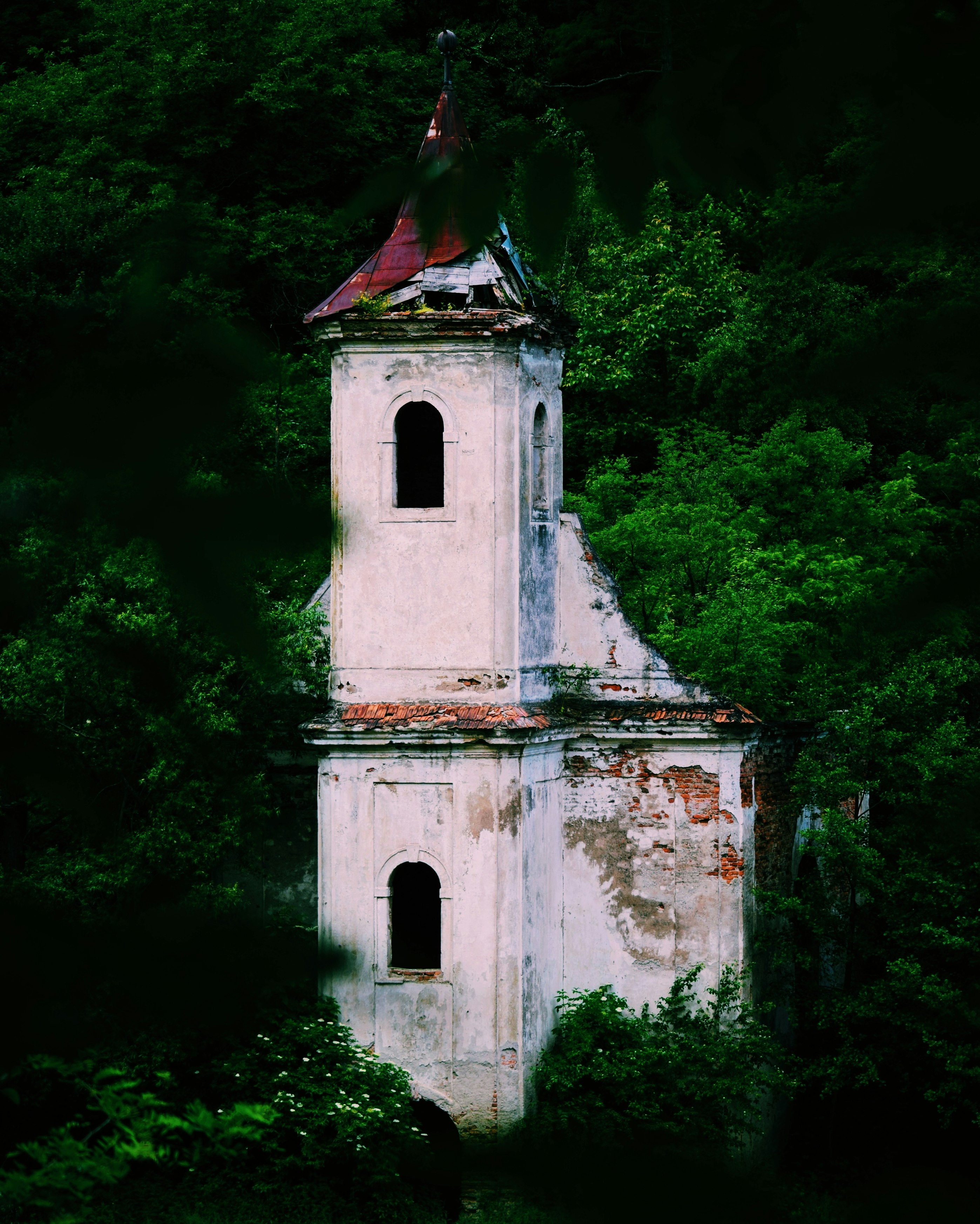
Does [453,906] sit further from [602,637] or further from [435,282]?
[435,282]

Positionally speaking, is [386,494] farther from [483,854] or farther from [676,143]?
[676,143]

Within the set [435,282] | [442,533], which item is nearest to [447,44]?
[435,282]

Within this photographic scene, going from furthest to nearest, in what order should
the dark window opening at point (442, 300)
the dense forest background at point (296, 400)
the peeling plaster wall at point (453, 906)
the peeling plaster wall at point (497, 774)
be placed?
the dark window opening at point (442, 300), the peeling plaster wall at point (497, 774), the peeling plaster wall at point (453, 906), the dense forest background at point (296, 400)

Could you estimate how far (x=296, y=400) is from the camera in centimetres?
601

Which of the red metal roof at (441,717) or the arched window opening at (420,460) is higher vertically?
the arched window opening at (420,460)

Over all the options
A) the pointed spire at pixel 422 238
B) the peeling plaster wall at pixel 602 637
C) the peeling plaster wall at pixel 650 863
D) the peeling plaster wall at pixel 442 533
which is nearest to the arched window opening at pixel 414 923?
the peeling plaster wall at pixel 650 863

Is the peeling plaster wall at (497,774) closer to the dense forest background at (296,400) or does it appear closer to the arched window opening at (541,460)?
the arched window opening at (541,460)

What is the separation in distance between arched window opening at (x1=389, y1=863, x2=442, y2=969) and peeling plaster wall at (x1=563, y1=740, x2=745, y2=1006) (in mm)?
1361

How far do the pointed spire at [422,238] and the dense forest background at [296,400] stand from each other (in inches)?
4.9

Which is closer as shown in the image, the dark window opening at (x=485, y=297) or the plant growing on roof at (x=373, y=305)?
the plant growing on roof at (x=373, y=305)

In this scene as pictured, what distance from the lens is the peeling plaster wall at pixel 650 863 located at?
15477 mm

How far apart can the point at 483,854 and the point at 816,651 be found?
6898 mm

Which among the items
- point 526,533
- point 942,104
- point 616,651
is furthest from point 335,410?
point 942,104

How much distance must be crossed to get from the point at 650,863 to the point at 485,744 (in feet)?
7.86
